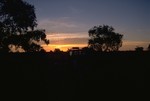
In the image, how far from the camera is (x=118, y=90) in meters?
14.1

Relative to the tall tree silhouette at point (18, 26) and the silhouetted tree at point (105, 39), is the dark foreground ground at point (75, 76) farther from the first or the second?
the silhouetted tree at point (105, 39)

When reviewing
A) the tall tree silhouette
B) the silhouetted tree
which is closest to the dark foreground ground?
the tall tree silhouette

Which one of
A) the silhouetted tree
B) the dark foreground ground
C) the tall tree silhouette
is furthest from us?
the silhouetted tree

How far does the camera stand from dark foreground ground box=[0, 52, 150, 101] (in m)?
13.5

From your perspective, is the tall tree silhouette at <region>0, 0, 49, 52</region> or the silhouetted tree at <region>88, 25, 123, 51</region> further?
the silhouetted tree at <region>88, 25, 123, 51</region>

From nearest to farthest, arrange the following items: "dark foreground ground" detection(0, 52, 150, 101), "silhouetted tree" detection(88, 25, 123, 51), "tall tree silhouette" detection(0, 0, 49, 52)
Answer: "dark foreground ground" detection(0, 52, 150, 101) → "tall tree silhouette" detection(0, 0, 49, 52) → "silhouetted tree" detection(88, 25, 123, 51)

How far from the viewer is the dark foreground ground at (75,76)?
13.5 metres

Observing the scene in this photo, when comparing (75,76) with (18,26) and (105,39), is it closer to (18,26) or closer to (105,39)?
(18,26)

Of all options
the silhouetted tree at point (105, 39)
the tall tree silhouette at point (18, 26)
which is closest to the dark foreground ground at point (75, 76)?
the tall tree silhouette at point (18, 26)

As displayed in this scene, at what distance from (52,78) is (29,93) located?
9.57ft

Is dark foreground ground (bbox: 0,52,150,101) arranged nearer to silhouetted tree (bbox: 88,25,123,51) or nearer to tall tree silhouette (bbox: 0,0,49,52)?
tall tree silhouette (bbox: 0,0,49,52)

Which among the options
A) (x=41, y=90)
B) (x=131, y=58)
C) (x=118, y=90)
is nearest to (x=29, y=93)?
(x=41, y=90)

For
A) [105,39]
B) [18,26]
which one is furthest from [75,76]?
[105,39]

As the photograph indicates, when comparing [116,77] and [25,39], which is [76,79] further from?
[25,39]
